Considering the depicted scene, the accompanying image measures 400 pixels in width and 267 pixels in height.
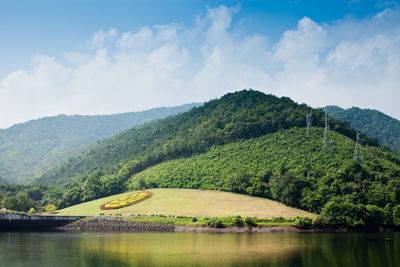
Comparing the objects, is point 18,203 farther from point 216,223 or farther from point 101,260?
point 101,260

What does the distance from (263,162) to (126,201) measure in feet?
128

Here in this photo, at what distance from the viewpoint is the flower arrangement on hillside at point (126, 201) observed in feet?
336

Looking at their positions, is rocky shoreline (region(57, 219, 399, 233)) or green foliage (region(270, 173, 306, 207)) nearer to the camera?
rocky shoreline (region(57, 219, 399, 233))

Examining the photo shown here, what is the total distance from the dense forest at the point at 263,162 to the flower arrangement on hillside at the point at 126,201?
7610 millimetres

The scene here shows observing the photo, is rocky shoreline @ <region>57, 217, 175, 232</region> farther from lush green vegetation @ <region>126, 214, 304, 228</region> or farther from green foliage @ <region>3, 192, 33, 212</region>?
green foliage @ <region>3, 192, 33, 212</region>

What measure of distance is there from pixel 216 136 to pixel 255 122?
14.2m

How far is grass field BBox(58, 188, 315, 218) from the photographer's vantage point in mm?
83312

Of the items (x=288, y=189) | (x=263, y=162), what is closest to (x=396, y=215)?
(x=288, y=189)

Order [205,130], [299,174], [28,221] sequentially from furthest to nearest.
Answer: [205,130] → [299,174] → [28,221]

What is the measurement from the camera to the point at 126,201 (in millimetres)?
105562

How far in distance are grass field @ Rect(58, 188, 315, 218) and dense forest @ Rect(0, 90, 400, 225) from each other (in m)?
3.38

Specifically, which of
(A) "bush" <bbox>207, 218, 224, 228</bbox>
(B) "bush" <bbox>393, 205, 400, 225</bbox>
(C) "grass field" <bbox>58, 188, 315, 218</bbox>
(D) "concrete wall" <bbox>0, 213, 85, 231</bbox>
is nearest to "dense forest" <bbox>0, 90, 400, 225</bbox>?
(B) "bush" <bbox>393, 205, 400, 225</bbox>

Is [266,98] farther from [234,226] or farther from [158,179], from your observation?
[234,226]

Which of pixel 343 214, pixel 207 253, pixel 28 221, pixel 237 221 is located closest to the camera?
pixel 207 253
